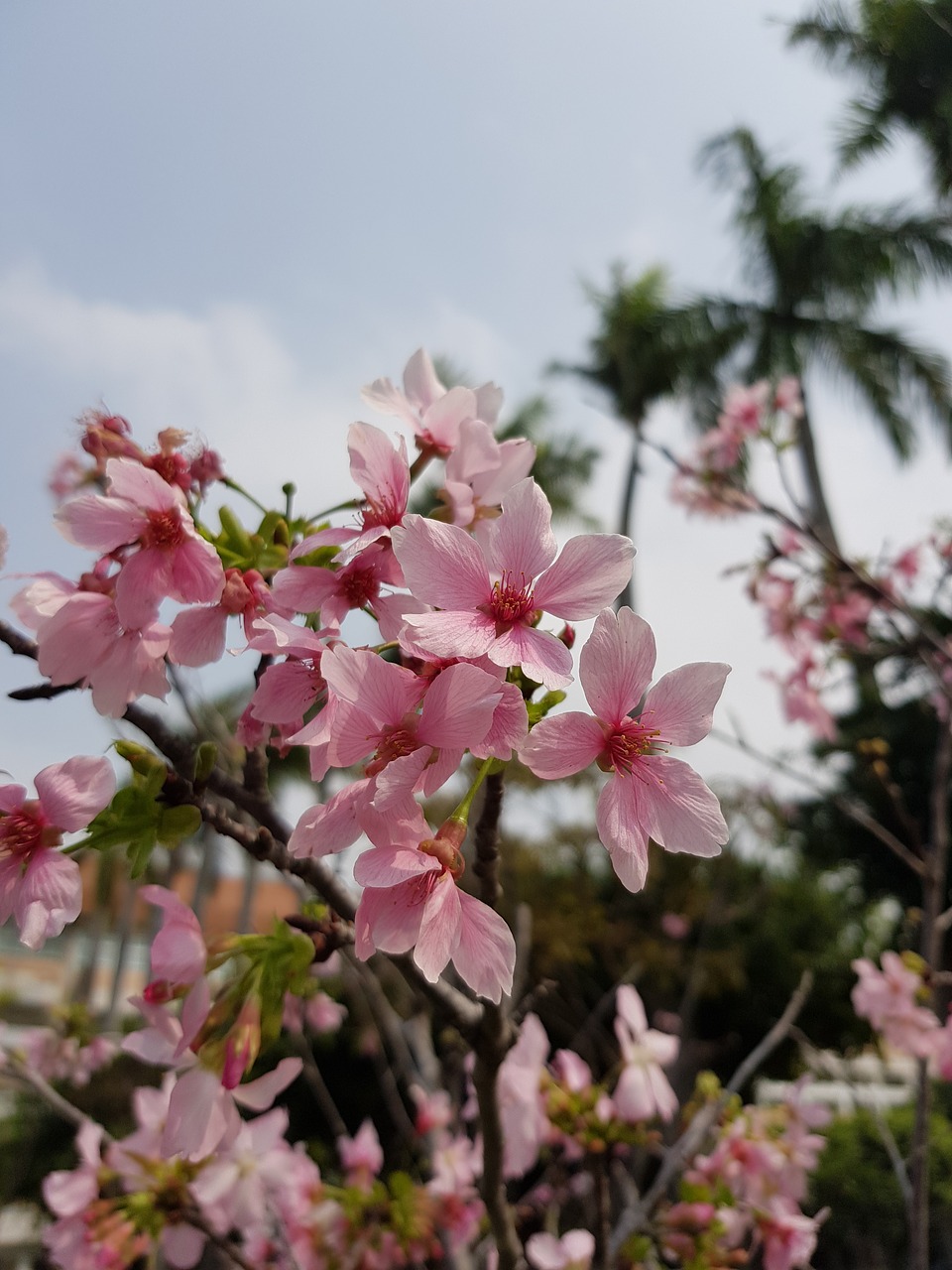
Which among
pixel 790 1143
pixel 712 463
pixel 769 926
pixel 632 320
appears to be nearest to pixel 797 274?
pixel 632 320

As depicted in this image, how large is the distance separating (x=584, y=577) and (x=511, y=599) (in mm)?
69

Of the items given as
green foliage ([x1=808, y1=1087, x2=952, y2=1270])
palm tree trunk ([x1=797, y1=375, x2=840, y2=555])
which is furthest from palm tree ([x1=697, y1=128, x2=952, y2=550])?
green foliage ([x1=808, y1=1087, x2=952, y2=1270])

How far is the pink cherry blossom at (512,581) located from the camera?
27.0 inches

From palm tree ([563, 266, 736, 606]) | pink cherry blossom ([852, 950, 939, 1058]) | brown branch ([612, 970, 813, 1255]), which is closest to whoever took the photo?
brown branch ([612, 970, 813, 1255])

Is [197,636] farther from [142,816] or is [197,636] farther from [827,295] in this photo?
[827,295]

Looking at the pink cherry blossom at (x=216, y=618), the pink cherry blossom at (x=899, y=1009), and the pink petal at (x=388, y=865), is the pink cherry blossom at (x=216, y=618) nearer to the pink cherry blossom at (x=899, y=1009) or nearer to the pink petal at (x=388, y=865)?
the pink petal at (x=388, y=865)

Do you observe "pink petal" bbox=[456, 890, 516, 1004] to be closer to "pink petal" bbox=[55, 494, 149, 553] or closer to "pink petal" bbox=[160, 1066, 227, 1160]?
"pink petal" bbox=[160, 1066, 227, 1160]

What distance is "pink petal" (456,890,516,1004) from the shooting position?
2.23 feet

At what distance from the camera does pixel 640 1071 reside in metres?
1.77

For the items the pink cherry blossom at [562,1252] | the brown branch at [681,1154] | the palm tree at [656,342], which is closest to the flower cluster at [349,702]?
the pink cherry blossom at [562,1252]

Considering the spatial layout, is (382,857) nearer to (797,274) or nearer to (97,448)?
(97,448)

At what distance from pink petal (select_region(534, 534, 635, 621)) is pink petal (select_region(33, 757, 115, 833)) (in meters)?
0.42

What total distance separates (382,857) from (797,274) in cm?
1731

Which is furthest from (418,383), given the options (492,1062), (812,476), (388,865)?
(812,476)
